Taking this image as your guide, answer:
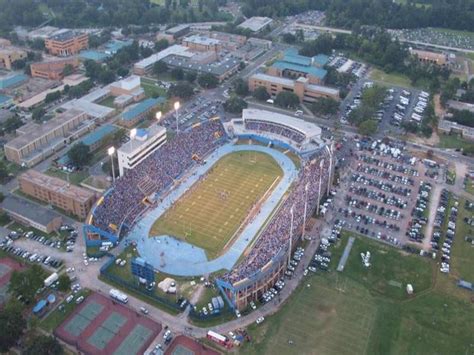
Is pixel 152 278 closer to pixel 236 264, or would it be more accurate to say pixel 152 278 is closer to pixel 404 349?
pixel 236 264

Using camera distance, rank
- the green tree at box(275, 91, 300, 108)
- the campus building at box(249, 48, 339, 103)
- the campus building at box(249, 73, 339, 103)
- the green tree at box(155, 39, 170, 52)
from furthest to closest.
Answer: the green tree at box(155, 39, 170, 52)
the campus building at box(249, 48, 339, 103)
the campus building at box(249, 73, 339, 103)
the green tree at box(275, 91, 300, 108)

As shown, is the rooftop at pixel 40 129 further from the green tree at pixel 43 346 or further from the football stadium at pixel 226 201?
the green tree at pixel 43 346

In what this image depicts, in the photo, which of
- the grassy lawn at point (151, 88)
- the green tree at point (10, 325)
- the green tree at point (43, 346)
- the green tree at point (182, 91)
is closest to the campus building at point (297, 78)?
the green tree at point (182, 91)

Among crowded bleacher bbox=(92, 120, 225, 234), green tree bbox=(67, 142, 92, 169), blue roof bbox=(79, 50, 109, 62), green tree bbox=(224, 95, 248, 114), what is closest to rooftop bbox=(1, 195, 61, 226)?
crowded bleacher bbox=(92, 120, 225, 234)

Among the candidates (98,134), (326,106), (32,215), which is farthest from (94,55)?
(32,215)

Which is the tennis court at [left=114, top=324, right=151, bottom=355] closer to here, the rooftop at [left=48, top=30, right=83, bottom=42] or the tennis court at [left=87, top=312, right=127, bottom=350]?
the tennis court at [left=87, top=312, right=127, bottom=350]

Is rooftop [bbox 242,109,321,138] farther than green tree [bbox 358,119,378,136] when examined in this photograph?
No

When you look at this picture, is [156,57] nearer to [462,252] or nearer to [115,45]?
[115,45]

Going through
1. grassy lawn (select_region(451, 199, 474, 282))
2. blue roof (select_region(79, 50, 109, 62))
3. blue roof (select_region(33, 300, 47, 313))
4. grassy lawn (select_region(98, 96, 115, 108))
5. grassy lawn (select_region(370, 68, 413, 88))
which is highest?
grassy lawn (select_region(370, 68, 413, 88))
